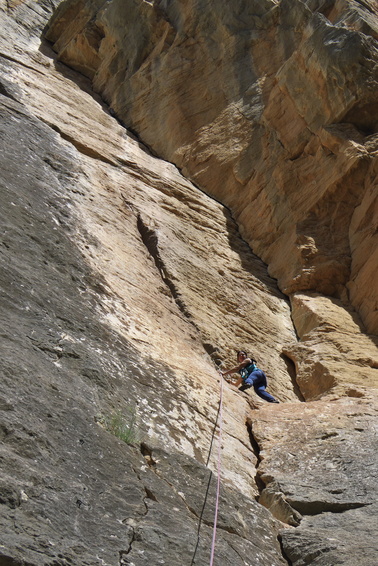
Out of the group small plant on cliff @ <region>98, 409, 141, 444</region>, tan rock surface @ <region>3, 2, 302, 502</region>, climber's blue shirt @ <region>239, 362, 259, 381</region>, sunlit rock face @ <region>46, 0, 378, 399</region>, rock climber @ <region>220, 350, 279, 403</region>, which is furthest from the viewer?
sunlit rock face @ <region>46, 0, 378, 399</region>

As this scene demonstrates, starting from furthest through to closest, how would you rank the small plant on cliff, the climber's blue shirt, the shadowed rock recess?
the climber's blue shirt → the small plant on cliff → the shadowed rock recess

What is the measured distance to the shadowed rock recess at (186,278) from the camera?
6.41 m

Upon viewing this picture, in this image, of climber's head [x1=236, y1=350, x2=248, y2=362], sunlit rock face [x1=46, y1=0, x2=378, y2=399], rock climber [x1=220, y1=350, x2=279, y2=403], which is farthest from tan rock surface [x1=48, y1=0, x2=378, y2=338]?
rock climber [x1=220, y1=350, x2=279, y2=403]

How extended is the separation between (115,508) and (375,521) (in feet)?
9.11

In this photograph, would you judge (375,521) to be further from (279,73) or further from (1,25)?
(1,25)

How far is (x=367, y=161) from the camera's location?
16.1 meters

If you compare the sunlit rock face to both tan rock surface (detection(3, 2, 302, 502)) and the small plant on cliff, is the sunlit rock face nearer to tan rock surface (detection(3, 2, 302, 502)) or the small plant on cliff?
tan rock surface (detection(3, 2, 302, 502))

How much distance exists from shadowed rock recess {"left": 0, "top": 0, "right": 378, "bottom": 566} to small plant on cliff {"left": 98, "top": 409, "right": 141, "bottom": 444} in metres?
0.05

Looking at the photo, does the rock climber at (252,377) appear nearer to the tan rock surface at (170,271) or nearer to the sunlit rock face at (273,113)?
the tan rock surface at (170,271)

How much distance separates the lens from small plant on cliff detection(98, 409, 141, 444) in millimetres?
7078

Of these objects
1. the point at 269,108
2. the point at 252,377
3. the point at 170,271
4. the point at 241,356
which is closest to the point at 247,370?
the point at 252,377

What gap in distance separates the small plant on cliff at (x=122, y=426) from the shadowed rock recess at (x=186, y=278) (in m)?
0.05

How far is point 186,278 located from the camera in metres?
13.1

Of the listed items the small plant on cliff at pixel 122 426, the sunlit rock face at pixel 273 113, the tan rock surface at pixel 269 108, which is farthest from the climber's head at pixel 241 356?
the small plant on cliff at pixel 122 426
